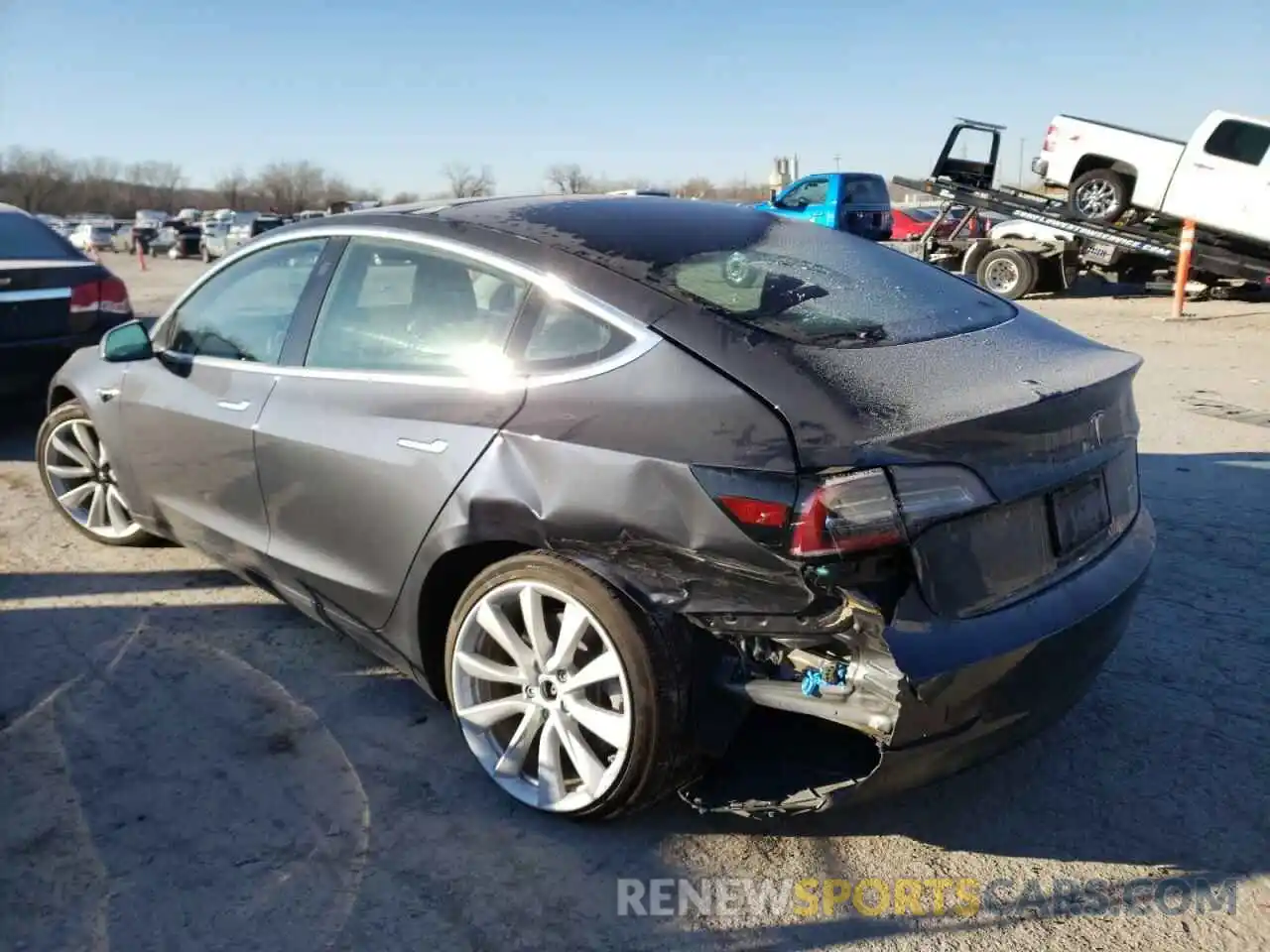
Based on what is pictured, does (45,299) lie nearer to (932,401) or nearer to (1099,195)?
(932,401)

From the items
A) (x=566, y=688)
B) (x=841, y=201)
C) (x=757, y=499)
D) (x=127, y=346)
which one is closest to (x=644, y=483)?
(x=757, y=499)

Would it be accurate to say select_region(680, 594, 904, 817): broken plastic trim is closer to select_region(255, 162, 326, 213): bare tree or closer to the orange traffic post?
the orange traffic post

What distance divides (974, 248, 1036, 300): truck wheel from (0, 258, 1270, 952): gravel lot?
1221 centimetres

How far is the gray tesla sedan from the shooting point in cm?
217

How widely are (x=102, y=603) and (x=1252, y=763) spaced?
411cm

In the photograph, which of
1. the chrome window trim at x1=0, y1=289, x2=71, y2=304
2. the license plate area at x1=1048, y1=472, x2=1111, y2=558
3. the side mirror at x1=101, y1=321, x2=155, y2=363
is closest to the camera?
the license plate area at x1=1048, y1=472, x2=1111, y2=558

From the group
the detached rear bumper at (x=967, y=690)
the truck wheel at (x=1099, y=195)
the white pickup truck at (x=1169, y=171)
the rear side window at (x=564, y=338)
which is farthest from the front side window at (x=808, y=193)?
the detached rear bumper at (x=967, y=690)

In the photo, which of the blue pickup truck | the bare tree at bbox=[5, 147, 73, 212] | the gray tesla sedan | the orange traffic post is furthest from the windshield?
the bare tree at bbox=[5, 147, 73, 212]

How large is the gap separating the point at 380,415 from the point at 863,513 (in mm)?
1507

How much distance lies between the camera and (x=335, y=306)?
323 cm

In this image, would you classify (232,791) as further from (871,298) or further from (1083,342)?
(1083,342)

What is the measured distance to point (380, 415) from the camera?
9.61ft

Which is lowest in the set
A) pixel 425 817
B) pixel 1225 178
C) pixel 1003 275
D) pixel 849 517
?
pixel 1003 275

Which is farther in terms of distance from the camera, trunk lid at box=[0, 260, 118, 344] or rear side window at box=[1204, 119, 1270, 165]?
rear side window at box=[1204, 119, 1270, 165]
